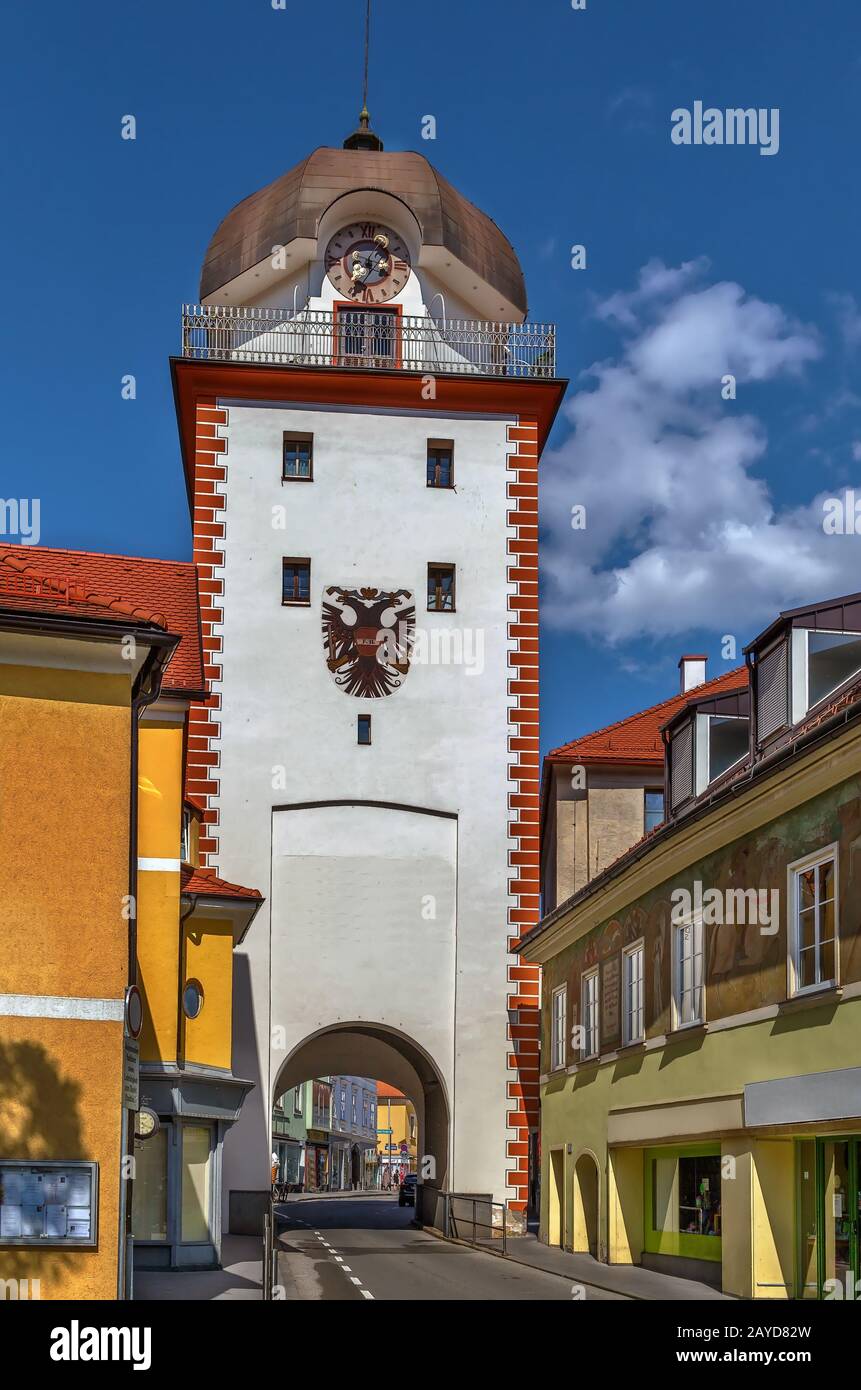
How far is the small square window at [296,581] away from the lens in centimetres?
3834

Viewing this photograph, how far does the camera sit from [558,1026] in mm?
33844

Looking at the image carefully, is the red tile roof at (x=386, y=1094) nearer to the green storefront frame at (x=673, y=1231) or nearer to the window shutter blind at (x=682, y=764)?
the green storefront frame at (x=673, y=1231)

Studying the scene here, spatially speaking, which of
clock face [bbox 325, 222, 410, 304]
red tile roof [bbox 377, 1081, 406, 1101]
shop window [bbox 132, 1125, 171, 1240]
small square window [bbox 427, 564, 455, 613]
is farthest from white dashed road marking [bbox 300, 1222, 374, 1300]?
red tile roof [bbox 377, 1081, 406, 1101]

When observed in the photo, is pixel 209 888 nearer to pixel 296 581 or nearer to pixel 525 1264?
pixel 525 1264

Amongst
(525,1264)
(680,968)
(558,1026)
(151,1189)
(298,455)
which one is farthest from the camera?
(298,455)

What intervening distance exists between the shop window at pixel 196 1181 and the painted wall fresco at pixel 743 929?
632cm

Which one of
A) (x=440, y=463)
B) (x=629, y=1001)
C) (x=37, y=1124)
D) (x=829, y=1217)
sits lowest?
(x=829, y=1217)

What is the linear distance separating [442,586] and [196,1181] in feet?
53.2

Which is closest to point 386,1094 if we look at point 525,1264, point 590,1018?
point 590,1018

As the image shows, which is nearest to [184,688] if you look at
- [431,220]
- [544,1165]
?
[544,1165]

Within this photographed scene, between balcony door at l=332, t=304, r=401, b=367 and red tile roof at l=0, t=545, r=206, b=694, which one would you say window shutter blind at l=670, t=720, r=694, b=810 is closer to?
red tile roof at l=0, t=545, r=206, b=694
